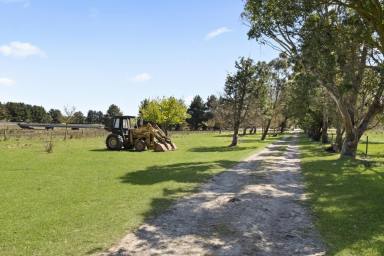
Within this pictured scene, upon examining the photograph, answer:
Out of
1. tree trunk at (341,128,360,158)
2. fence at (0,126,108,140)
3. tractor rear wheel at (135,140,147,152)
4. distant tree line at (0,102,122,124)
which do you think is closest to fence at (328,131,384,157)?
tree trunk at (341,128,360,158)

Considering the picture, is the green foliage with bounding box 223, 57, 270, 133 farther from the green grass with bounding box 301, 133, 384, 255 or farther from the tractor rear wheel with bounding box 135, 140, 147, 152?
the green grass with bounding box 301, 133, 384, 255

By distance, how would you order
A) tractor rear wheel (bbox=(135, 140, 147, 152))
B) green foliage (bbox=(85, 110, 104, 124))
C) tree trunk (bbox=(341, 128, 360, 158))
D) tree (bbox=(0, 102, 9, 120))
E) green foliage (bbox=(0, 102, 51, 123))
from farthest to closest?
green foliage (bbox=(85, 110, 104, 124)) → green foliage (bbox=(0, 102, 51, 123)) → tree (bbox=(0, 102, 9, 120)) → tractor rear wheel (bbox=(135, 140, 147, 152)) → tree trunk (bbox=(341, 128, 360, 158))

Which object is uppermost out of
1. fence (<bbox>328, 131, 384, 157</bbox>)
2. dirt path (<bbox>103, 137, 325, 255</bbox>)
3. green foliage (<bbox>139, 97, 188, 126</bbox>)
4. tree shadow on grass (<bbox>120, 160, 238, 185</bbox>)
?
green foliage (<bbox>139, 97, 188, 126</bbox>)

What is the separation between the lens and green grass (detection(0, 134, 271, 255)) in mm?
8117

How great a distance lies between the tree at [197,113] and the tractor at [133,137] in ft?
350

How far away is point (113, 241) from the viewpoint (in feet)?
26.6

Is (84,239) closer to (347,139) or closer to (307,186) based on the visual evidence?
(307,186)

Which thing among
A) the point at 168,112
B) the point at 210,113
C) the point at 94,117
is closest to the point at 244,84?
the point at 168,112

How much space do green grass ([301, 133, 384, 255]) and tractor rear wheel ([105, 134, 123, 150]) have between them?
677 inches

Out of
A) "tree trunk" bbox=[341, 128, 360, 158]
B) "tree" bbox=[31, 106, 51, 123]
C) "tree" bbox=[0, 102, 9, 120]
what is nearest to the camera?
A: "tree trunk" bbox=[341, 128, 360, 158]

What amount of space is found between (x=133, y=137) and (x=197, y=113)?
10922 cm

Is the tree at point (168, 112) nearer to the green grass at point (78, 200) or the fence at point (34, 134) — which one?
the fence at point (34, 134)

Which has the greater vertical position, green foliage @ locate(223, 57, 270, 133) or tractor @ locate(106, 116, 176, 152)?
green foliage @ locate(223, 57, 270, 133)

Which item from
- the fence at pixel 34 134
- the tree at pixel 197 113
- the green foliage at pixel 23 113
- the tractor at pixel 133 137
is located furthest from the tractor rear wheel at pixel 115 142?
the green foliage at pixel 23 113
